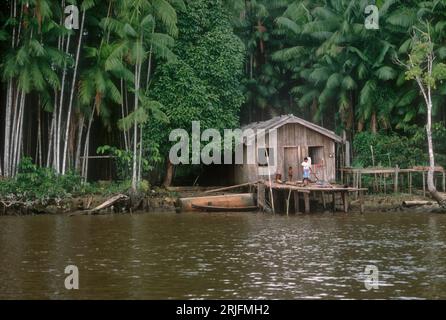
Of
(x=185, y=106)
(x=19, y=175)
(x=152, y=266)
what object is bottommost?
(x=152, y=266)

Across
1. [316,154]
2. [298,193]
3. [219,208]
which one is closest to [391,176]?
[316,154]

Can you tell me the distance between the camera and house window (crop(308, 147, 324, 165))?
114 feet

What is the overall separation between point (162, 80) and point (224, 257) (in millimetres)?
15712

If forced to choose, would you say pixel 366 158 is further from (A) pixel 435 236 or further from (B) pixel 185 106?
(A) pixel 435 236

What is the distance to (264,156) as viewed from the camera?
3397 centimetres

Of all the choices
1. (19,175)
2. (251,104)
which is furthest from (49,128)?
(251,104)

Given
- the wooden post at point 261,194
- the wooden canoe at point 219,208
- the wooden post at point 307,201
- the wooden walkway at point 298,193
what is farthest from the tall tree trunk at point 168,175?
the wooden post at point 307,201

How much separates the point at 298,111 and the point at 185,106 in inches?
550

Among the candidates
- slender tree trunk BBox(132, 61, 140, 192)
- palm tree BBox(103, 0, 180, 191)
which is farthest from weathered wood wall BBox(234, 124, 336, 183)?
palm tree BBox(103, 0, 180, 191)

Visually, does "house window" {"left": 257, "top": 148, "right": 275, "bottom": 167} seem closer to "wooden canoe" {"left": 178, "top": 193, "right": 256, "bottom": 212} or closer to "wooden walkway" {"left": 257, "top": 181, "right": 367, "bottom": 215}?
"wooden walkway" {"left": 257, "top": 181, "right": 367, "bottom": 215}

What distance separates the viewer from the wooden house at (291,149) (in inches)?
1336

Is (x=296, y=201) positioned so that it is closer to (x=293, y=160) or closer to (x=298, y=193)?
(x=298, y=193)

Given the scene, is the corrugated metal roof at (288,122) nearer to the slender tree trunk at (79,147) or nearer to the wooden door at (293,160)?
the wooden door at (293,160)

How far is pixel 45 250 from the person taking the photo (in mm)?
19703
